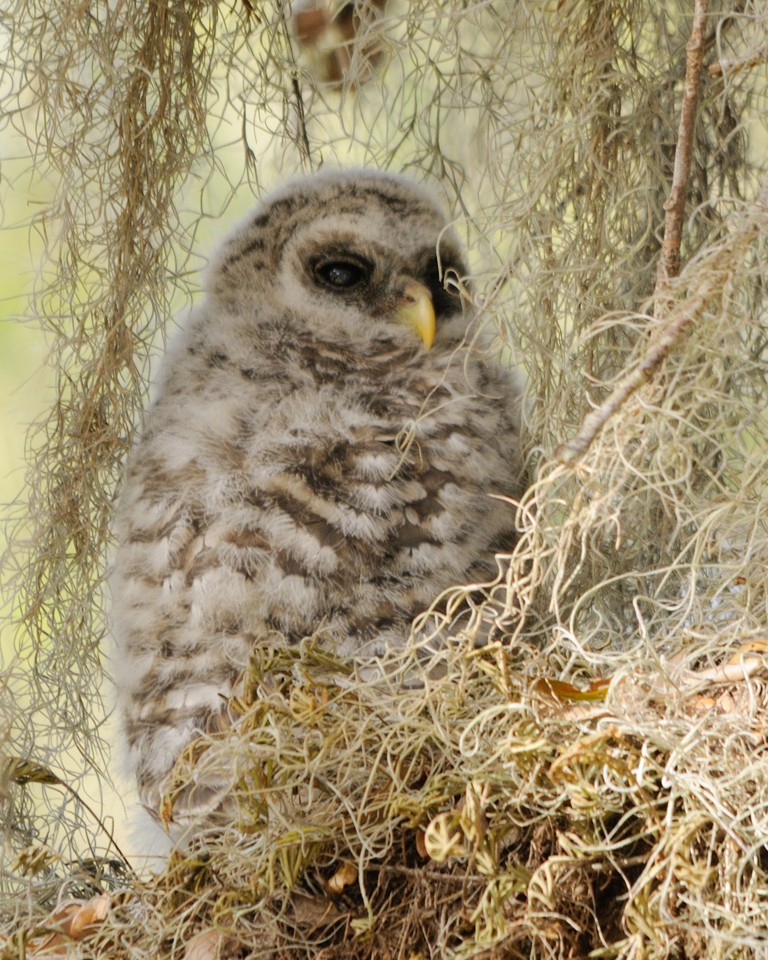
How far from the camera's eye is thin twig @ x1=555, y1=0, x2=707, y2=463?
47.4 inches

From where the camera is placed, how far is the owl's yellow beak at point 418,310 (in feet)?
5.84

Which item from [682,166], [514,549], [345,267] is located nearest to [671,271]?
[682,166]

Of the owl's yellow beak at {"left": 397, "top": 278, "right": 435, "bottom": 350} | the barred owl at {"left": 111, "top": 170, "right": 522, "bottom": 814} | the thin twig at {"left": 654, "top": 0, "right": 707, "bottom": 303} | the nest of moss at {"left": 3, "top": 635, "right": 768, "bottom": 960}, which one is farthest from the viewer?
the owl's yellow beak at {"left": 397, "top": 278, "right": 435, "bottom": 350}

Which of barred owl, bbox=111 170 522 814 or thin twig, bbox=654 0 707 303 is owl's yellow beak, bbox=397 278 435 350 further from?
thin twig, bbox=654 0 707 303

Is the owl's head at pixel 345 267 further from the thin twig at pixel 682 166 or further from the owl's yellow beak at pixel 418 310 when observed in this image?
the thin twig at pixel 682 166

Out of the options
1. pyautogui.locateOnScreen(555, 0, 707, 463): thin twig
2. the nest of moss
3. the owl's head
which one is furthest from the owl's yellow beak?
the nest of moss

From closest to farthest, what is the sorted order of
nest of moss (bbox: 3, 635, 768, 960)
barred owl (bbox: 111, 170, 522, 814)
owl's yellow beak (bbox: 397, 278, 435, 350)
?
nest of moss (bbox: 3, 635, 768, 960) → barred owl (bbox: 111, 170, 522, 814) → owl's yellow beak (bbox: 397, 278, 435, 350)

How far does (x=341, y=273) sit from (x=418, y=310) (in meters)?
0.14

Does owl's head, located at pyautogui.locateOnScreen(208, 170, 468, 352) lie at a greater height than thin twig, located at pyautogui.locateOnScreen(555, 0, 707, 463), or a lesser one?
greater

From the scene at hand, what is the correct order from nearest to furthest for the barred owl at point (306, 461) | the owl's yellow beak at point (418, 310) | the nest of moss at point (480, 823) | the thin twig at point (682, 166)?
the nest of moss at point (480, 823)
the thin twig at point (682, 166)
the barred owl at point (306, 461)
the owl's yellow beak at point (418, 310)

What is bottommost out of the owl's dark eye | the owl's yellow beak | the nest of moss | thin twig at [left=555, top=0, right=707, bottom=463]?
the nest of moss

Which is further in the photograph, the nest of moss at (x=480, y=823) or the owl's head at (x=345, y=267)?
the owl's head at (x=345, y=267)

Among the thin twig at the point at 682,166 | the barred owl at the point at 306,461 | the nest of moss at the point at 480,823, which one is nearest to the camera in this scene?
the nest of moss at the point at 480,823

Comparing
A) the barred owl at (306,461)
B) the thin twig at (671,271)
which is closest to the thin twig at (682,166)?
the thin twig at (671,271)
